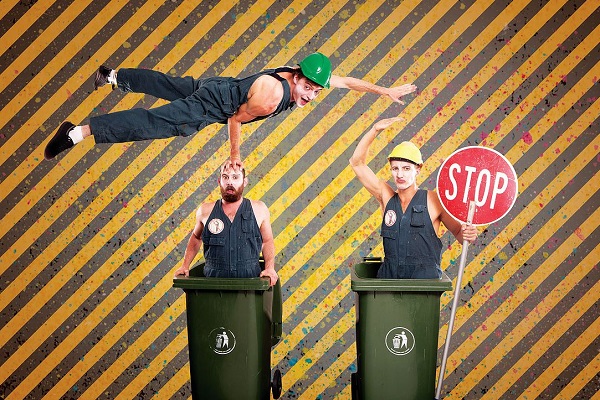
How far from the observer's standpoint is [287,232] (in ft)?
15.5

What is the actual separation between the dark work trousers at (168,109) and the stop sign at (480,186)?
52.5 inches

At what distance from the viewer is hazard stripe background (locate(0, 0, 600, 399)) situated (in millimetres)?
4598

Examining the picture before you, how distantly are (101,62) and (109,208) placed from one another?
3.19 feet

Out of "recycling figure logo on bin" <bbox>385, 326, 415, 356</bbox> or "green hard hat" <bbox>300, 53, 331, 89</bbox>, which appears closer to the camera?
"recycling figure logo on bin" <bbox>385, 326, 415, 356</bbox>

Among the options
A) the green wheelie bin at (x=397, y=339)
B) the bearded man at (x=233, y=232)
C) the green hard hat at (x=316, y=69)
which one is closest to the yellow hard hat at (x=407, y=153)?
the green hard hat at (x=316, y=69)

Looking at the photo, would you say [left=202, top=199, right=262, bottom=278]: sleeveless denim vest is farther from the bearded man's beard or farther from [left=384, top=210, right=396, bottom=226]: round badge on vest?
[left=384, top=210, right=396, bottom=226]: round badge on vest

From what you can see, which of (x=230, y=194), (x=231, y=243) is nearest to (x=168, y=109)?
(x=230, y=194)

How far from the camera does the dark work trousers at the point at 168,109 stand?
377cm

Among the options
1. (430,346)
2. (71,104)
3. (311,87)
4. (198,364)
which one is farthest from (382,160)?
(71,104)

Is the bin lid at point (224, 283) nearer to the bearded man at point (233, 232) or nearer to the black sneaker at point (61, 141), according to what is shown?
the bearded man at point (233, 232)

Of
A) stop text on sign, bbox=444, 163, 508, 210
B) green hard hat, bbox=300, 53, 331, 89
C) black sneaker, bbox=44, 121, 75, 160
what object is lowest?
stop text on sign, bbox=444, 163, 508, 210

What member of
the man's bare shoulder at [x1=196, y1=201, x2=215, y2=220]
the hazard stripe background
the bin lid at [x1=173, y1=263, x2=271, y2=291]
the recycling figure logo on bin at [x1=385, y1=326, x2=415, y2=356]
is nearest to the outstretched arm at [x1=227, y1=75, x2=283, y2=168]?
the hazard stripe background

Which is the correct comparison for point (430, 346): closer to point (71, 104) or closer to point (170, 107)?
point (170, 107)

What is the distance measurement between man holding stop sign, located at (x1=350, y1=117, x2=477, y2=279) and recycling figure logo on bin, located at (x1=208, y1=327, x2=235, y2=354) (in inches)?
36.9
